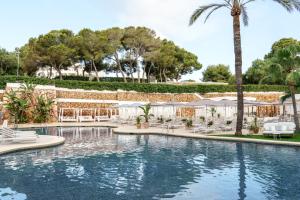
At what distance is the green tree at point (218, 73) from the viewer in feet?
265

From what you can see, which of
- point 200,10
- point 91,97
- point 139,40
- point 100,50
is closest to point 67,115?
point 91,97

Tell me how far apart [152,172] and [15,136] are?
28.6ft

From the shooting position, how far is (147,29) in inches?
2060

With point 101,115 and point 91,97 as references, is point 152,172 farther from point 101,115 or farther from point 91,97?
point 91,97

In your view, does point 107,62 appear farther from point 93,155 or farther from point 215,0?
point 93,155

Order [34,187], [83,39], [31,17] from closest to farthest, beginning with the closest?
[34,187], [31,17], [83,39]

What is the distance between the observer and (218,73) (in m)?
81.2

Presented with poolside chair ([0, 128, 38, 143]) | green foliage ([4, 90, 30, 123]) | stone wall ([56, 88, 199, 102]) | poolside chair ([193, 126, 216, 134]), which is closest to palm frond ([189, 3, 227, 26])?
poolside chair ([193, 126, 216, 134])

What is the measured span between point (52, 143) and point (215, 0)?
12648 mm

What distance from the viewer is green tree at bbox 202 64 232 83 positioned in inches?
3182

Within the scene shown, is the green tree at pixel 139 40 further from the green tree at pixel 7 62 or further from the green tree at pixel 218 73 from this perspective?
the green tree at pixel 218 73

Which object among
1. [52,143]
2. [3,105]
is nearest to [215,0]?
[52,143]

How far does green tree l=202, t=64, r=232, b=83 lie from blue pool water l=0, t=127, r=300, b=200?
6439 cm

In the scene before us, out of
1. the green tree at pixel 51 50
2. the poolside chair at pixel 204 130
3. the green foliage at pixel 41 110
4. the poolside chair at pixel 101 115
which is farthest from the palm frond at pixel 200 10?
the green tree at pixel 51 50
